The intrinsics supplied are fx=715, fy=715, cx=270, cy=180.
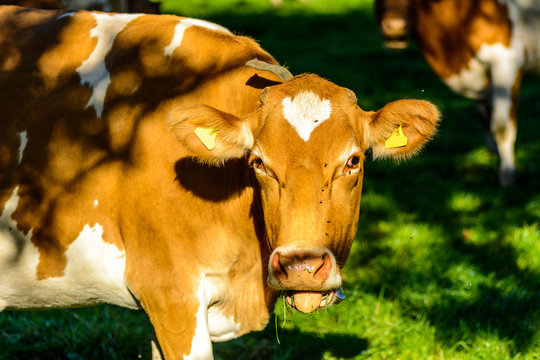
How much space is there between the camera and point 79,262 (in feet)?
11.3

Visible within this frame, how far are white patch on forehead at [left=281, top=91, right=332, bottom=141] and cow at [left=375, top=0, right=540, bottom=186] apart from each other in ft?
14.5

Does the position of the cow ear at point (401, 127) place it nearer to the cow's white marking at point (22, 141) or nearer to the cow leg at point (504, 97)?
the cow's white marking at point (22, 141)

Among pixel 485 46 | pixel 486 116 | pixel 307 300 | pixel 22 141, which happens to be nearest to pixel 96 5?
pixel 22 141

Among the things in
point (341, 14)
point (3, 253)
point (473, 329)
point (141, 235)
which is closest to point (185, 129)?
point (141, 235)

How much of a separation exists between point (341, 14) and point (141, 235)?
42.5ft

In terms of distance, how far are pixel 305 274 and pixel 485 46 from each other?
214 inches

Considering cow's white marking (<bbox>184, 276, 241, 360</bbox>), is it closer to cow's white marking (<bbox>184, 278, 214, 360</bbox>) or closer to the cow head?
cow's white marking (<bbox>184, 278, 214, 360</bbox>)

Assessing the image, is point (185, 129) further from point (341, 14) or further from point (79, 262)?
point (341, 14)

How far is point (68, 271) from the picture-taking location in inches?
137

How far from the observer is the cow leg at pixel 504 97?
7273 mm

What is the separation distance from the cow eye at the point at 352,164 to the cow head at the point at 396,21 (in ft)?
17.8

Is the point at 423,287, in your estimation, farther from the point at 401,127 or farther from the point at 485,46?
the point at 485,46

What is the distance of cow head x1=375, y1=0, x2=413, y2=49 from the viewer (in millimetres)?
8133

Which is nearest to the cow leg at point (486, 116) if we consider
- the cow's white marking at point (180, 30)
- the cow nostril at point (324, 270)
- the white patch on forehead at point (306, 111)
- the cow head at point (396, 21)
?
the cow head at point (396, 21)
